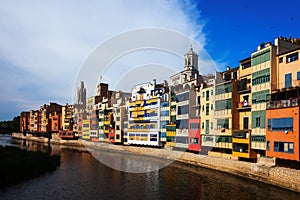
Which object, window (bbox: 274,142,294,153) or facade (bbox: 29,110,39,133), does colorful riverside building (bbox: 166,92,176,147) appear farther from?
Result: facade (bbox: 29,110,39,133)

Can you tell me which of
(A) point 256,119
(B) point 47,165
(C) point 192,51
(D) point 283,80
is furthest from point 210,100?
(C) point 192,51

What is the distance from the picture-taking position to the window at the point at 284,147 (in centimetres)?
3385

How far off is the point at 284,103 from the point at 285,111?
1.09 meters

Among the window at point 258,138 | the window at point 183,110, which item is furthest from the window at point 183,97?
the window at point 258,138

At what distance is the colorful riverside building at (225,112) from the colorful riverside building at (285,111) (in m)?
8.62

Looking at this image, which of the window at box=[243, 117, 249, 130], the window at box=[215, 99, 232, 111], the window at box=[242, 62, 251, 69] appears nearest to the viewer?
the window at box=[243, 117, 249, 130]

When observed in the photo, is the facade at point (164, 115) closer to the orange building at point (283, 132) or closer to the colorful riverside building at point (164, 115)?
the colorful riverside building at point (164, 115)

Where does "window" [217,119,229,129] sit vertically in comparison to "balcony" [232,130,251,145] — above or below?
above

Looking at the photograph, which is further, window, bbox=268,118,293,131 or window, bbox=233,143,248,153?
window, bbox=233,143,248,153

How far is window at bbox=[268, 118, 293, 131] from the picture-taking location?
113 ft

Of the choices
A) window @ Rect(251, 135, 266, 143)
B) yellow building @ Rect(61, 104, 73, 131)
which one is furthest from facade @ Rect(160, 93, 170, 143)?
yellow building @ Rect(61, 104, 73, 131)

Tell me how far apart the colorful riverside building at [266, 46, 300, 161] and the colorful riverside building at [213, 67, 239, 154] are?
8620mm

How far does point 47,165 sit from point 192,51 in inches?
2511

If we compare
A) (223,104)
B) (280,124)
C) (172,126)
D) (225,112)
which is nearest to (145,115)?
(172,126)
